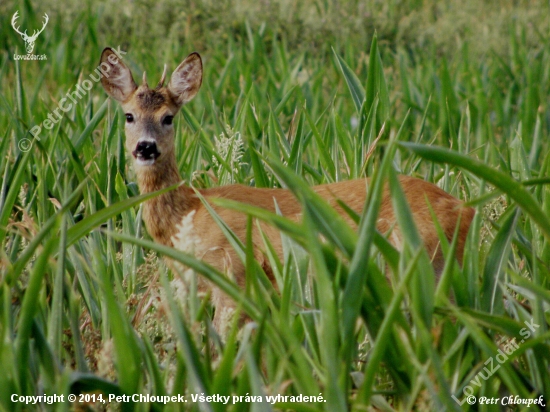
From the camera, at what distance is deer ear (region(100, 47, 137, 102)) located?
4324 mm

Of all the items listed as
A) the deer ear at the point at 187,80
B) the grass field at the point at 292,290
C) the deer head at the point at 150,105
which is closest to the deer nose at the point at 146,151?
the deer head at the point at 150,105

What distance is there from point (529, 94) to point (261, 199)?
3.22 metres

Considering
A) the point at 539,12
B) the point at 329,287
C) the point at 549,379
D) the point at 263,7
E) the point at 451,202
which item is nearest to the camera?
the point at 329,287

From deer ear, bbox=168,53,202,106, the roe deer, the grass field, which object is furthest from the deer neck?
deer ear, bbox=168,53,202,106

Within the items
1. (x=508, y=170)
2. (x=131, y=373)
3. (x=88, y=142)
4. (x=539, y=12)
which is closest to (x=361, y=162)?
(x=508, y=170)

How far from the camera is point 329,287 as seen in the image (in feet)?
6.43

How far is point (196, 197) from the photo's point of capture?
157 inches

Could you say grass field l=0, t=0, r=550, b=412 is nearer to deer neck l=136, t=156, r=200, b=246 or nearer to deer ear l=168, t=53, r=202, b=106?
deer neck l=136, t=156, r=200, b=246

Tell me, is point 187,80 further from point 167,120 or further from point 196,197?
point 196,197

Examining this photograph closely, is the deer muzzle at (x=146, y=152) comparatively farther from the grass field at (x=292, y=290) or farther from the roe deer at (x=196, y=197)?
the grass field at (x=292, y=290)

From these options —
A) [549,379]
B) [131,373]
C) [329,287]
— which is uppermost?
[329,287]

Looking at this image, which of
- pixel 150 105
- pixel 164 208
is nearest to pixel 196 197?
pixel 164 208

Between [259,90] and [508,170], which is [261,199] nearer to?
[508,170]

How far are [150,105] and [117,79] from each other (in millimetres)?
330
